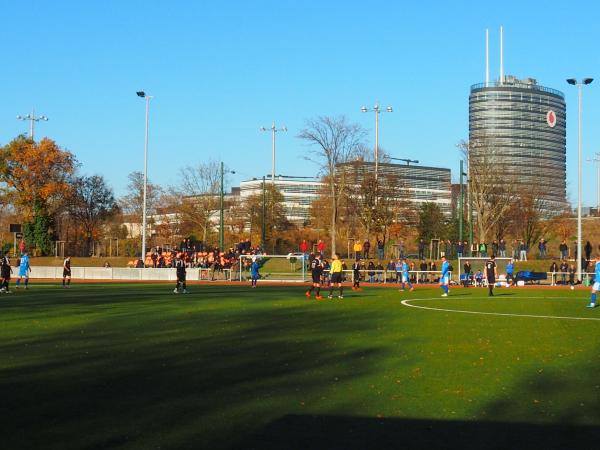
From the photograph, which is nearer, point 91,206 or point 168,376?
point 168,376

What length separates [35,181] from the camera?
81.5 meters

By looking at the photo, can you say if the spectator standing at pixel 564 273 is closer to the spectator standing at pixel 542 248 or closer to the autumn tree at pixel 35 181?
the spectator standing at pixel 542 248

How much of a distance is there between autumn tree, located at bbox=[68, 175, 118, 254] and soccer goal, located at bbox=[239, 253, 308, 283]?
94.3ft

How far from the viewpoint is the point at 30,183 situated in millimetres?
81188

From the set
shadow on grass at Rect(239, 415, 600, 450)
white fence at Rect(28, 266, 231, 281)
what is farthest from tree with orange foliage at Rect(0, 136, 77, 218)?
shadow on grass at Rect(239, 415, 600, 450)

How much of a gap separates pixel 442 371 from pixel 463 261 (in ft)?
134

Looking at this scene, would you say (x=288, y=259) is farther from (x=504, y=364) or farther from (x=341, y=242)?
(x=504, y=364)

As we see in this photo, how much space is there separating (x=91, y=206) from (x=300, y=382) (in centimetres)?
8022

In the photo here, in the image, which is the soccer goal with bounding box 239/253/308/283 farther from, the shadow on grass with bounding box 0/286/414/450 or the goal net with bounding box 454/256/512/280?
the shadow on grass with bounding box 0/286/414/450

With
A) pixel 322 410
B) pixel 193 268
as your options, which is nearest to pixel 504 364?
pixel 322 410

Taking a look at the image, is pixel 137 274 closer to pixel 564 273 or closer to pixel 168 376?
pixel 564 273

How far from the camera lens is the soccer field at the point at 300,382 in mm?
9875

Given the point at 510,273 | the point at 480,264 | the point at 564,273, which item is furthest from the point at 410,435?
the point at 564,273

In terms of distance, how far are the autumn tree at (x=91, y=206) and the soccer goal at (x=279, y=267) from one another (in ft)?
94.3
